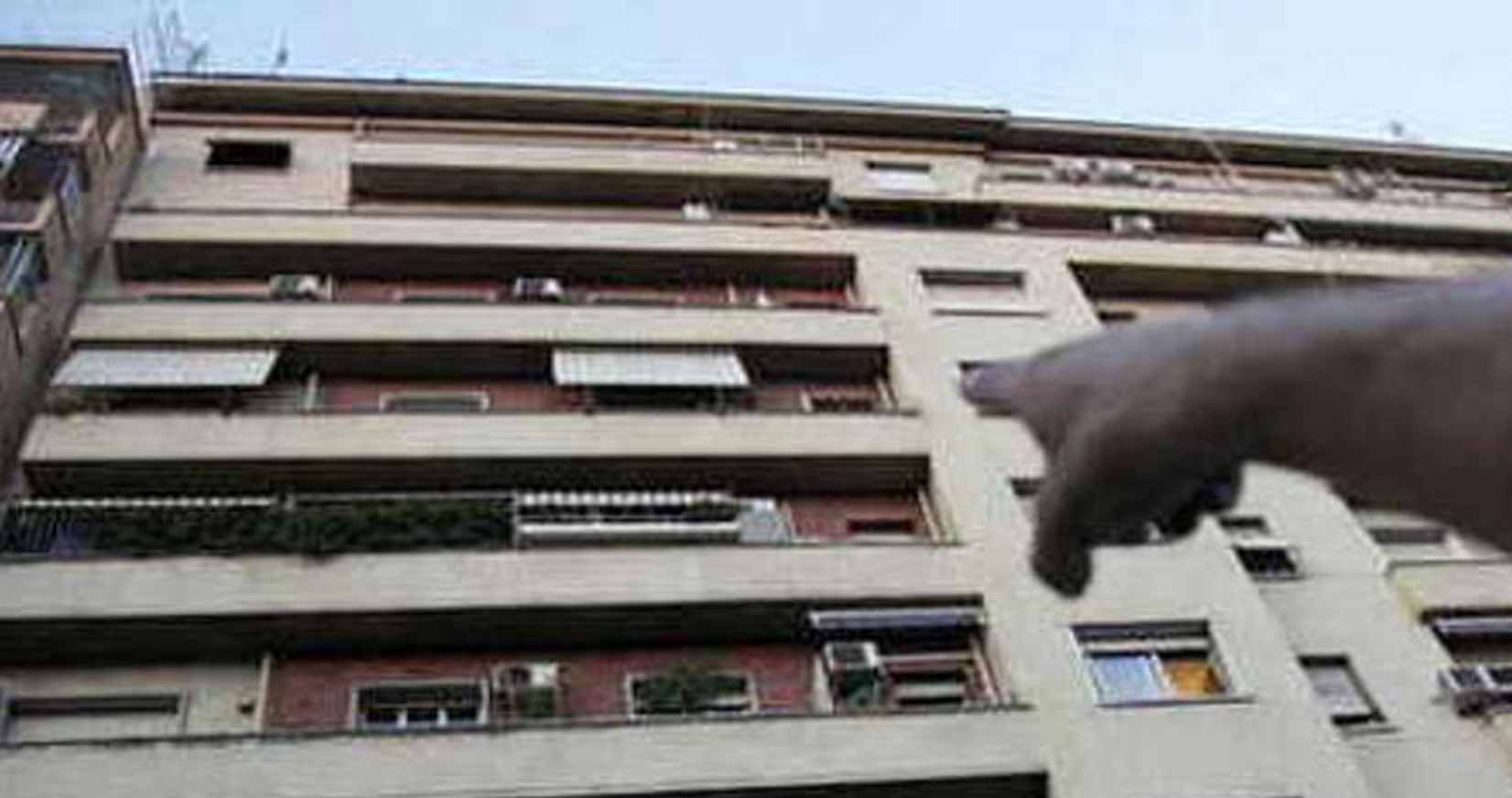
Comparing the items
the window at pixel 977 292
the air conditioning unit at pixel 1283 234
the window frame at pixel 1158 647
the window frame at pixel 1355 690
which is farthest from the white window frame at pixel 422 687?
the air conditioning unit at pixel 1283 234

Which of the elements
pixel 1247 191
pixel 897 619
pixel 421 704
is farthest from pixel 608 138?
pixel 421 704

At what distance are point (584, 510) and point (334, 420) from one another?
2.83m

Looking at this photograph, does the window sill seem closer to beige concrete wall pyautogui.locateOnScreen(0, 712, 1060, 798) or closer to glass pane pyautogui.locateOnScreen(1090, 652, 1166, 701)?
glass pane pyautogui.locateOnScreen(1090, 652, 1166, 701)

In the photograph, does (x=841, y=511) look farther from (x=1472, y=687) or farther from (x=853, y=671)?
(x=1472, y=687)

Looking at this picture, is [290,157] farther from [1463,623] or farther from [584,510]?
[1463,623]

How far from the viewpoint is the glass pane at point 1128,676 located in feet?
54.8

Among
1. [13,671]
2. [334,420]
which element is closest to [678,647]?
[334,420]

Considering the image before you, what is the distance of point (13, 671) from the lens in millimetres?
15688

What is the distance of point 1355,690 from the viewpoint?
57.8ft

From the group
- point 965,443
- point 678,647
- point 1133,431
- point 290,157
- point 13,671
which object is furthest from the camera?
point 290,157

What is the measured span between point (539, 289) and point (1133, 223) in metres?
9.37

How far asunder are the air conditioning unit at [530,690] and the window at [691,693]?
0.72 metres

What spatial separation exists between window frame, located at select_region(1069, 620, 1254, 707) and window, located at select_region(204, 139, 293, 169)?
13.2 meters

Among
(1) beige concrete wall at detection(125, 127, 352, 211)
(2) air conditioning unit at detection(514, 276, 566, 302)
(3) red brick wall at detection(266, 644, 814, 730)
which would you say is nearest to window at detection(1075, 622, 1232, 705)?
(3) red brick wall at detection(266, 644, 814, 730)
